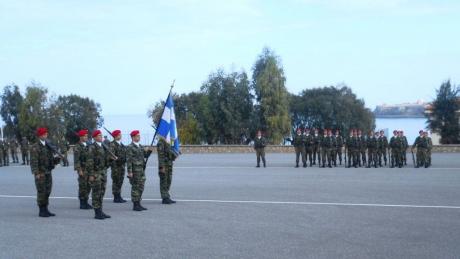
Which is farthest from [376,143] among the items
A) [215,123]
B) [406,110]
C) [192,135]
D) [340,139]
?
[406,110]

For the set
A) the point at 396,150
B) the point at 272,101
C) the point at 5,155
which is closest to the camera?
the point at 396,150

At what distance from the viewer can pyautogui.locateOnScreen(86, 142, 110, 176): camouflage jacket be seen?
Answer: 1170 centimetres

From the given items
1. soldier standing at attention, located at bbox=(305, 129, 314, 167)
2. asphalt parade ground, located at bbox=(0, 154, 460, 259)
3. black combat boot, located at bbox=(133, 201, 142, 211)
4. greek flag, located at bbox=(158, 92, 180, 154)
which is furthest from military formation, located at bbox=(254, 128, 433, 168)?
black combat boot, located at bbox=(133, 201, 142, 211)

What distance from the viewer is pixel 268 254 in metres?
7.84

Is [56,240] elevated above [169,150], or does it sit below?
below

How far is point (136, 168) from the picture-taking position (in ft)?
41.4

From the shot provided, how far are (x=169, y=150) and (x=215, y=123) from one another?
128ft

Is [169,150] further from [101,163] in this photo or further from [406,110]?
[406,110]

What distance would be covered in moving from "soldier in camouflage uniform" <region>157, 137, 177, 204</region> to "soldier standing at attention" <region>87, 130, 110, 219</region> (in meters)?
1.66

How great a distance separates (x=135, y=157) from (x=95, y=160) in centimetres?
113

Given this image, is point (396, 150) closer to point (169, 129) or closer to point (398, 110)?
point (169, 129)

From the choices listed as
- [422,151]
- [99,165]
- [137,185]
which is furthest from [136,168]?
[422,151]

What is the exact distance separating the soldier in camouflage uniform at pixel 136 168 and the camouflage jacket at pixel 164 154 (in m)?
0.70

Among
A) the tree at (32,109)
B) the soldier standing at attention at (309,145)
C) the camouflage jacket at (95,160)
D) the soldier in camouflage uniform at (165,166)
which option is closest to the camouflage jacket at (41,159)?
the camouflage jacket at (95,160)
